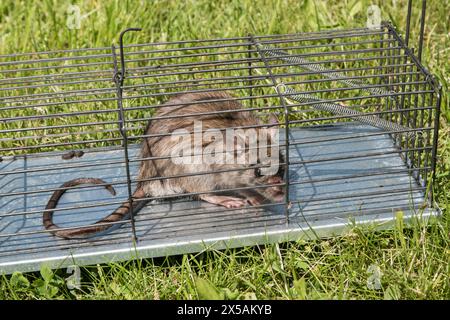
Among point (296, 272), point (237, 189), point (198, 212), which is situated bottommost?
point (296, 272)

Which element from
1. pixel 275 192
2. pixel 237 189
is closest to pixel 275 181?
pixel 275 192

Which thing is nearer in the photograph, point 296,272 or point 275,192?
point 296,272

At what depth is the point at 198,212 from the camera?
3.73 m

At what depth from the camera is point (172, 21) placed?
214 inches

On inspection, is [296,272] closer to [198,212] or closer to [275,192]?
[275,192]

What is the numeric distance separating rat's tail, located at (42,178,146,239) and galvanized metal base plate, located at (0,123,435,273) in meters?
0.04

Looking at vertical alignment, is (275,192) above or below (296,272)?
above

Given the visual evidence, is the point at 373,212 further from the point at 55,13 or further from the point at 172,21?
the point at 55,13

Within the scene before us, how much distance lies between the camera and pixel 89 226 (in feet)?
11.5

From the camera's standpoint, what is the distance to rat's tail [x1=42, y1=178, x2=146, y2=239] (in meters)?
3.50

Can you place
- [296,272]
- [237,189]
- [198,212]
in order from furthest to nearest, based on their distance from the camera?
[198,212], [237,189], [296,272]

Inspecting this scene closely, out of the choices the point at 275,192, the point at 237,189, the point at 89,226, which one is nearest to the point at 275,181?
the point at 275,192

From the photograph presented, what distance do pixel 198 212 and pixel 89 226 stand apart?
56cm

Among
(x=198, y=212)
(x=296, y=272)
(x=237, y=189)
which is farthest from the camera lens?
(x=198, y=212)
